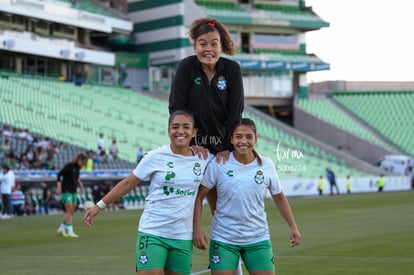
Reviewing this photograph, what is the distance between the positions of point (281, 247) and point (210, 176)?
961 centimetres

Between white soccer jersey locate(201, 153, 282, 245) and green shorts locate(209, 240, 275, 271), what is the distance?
0.05 m

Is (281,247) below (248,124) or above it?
below

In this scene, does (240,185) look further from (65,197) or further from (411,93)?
(411,93)

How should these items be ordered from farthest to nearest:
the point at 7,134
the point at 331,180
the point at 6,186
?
the point at 331,180 < the point at 7,134 < the point at 6,186

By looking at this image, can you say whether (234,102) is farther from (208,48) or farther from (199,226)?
(199,226)

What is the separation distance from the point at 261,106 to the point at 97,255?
60208 mm

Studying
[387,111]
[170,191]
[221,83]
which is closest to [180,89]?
[221,83]

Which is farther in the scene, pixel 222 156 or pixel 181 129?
pixel 222 156

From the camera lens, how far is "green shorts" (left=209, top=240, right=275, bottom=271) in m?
8.20

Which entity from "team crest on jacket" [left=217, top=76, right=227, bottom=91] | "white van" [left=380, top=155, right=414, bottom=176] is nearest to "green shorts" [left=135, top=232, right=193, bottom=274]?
"team crest on jacket" [left=217, top=76, right=227, bottom=91]

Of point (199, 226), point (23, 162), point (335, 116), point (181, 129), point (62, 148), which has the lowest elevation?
point (335, 116)

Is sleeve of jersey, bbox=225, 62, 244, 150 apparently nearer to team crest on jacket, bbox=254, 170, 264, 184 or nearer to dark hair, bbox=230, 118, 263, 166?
dark hair, bbox=230, 118, 263, 166

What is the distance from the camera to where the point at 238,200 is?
8.30m

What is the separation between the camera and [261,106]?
7625 centimetres
